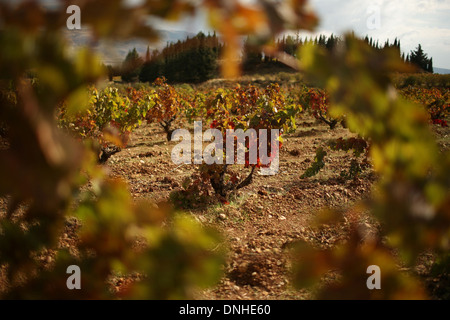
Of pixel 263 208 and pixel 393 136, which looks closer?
pixel 393 136

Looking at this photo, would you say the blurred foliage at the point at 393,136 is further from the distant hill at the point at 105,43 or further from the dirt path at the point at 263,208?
the dirt path at the point at 263,208

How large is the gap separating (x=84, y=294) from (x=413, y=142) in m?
0.91

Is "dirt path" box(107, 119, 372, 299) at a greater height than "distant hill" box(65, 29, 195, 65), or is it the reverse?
"distant hill" box(65, 29, 195, 65)

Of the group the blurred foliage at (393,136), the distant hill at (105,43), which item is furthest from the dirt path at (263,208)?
the distant hill at (105,43)

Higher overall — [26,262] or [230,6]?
[230,6]

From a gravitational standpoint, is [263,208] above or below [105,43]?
below

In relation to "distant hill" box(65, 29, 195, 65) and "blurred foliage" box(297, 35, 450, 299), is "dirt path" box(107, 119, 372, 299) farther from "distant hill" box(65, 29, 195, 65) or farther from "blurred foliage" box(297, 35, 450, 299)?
"distant hill" box(65, 29, 195, 65)

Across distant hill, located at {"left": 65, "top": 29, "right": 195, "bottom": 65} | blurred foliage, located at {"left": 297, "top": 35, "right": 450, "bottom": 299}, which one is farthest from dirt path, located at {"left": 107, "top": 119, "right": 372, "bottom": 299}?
distant hill, located at {"left": 65, "top": 29, "right": 195, "bottom": 65}

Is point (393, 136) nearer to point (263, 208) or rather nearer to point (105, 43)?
point (105, 43)

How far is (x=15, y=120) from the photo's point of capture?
0.67m

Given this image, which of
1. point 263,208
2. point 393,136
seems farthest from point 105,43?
point 263,208

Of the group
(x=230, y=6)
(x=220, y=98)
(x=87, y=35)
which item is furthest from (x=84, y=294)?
(x=220, y=98)

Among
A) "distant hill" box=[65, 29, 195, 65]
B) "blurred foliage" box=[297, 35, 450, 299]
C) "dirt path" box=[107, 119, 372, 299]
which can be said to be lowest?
"dirt path" box=[107, 119, 372, 299]

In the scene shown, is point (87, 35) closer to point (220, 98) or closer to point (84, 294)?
point (84, 294)
